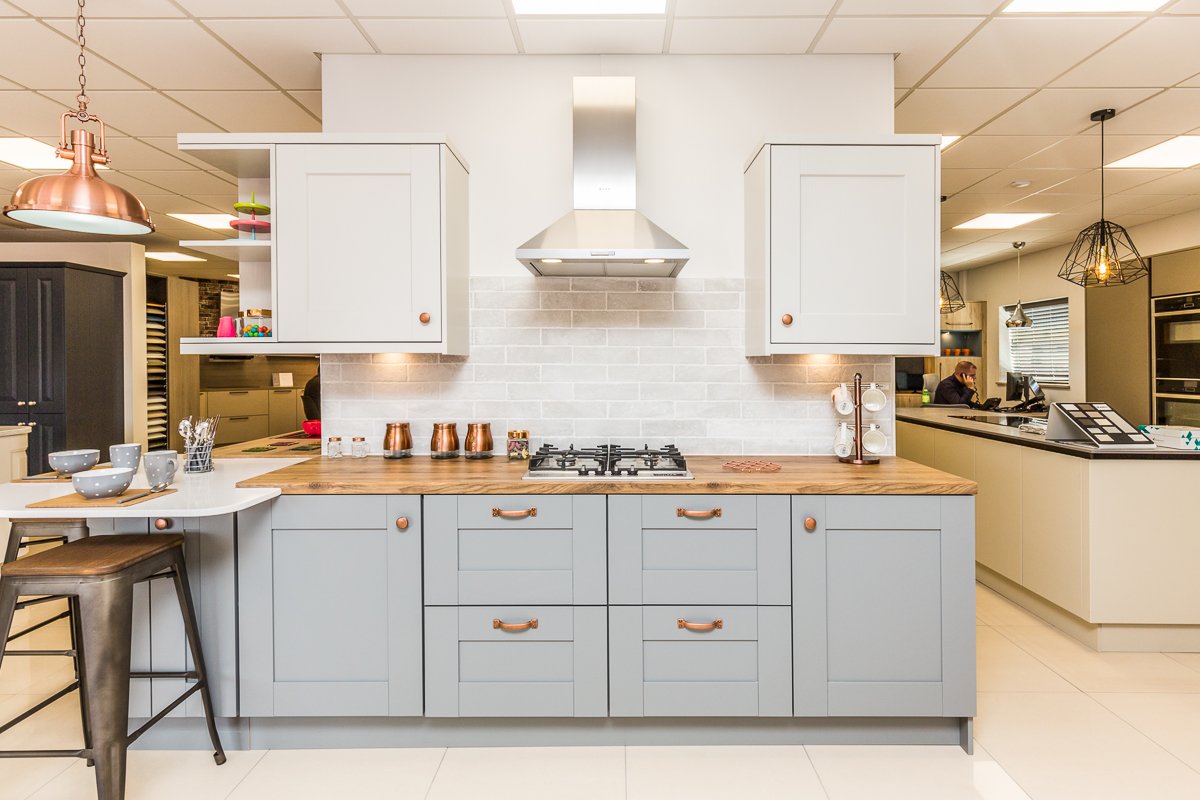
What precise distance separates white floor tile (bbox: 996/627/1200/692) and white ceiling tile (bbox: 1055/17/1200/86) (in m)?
2.86

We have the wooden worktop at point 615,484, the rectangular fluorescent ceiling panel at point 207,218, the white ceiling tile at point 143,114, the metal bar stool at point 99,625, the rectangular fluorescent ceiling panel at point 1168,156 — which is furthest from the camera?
the rectangular fluorescent ceiling panel at point 207,218

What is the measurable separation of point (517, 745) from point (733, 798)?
811 mm

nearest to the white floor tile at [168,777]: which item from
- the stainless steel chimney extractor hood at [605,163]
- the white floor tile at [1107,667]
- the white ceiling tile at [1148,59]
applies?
the stainless steel chimney extractor hood at [605,163]

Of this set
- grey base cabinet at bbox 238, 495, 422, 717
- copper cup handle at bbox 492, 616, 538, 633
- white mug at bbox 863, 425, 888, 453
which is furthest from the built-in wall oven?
grey base cabinet at bbox 238, 495, 422, 717

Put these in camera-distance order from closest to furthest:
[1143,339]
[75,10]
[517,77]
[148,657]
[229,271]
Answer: [148,657] → [75,10] → [517,77] → [1143,339] → [229,271]

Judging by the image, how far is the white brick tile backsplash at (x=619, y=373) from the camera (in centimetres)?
308

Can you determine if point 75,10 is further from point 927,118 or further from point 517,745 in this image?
point 927,118

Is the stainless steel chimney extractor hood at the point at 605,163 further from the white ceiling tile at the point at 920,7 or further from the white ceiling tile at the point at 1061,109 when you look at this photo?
the white ceiling tile at the point at 1061,109

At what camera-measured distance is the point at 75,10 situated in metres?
2.59

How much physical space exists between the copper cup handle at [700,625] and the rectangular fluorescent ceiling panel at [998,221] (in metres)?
5.58

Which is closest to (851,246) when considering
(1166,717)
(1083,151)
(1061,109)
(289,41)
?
(1061,109)

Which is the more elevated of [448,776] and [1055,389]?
[1055,389]

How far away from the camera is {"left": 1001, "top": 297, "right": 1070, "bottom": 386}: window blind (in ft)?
25.7

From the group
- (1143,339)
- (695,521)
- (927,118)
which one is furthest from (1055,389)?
(695,521)
